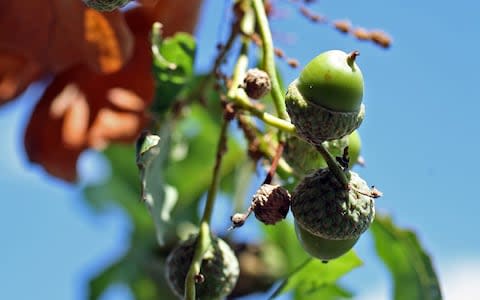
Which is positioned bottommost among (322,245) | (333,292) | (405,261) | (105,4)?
(333,292)

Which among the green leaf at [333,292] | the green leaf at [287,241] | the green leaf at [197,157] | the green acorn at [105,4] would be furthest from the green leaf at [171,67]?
the green leaf at [287,241]

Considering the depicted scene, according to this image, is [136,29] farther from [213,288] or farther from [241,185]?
[213,288]

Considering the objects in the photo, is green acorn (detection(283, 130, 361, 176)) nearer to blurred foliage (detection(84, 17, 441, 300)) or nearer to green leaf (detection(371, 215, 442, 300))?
blurred foliage (detection(84, 17, 441, 300))

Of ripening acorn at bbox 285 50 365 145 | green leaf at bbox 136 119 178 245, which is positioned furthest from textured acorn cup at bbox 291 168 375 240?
green leaf at bbox 136 119 178 245

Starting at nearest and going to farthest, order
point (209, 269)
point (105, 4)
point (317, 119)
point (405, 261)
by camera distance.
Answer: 1. point (105, 4)
2. point (317, 119)
3. point (209, 269)
4. point (405, 261)

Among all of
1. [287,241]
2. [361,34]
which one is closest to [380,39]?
[361,34]

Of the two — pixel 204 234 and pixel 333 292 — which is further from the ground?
pixel 204 234

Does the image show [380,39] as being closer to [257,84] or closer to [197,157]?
[257,84]
